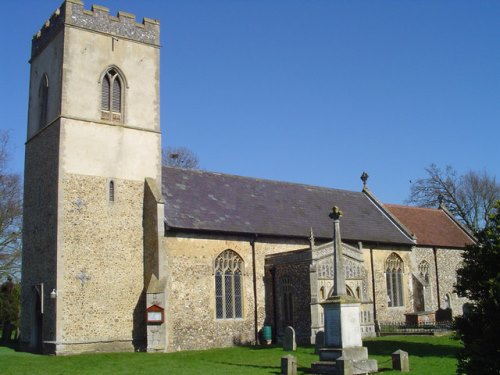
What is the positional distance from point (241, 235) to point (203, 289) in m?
3.47

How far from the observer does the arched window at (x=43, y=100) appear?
2742 cm

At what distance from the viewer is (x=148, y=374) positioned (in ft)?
54.7

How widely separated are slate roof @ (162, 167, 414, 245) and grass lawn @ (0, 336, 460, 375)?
20.9 feet

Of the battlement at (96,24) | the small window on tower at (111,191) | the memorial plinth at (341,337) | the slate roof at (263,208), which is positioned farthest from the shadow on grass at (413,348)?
the battlement at (96,24)

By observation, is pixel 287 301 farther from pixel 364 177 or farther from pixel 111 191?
pixel 364 177

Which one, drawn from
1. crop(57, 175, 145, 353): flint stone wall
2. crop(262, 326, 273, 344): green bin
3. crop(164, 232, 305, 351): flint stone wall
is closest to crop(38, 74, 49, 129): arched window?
crop(57, 175, 145, 353): flint stone wall

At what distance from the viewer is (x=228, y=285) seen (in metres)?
27.5

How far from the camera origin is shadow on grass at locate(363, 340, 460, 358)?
814 inches

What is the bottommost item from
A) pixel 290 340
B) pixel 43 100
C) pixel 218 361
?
pixel 218 361

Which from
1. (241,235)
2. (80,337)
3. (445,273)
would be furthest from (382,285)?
(80,337)

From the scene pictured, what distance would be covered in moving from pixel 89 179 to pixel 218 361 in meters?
10.4

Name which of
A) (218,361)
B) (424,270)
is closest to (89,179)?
(218,361)

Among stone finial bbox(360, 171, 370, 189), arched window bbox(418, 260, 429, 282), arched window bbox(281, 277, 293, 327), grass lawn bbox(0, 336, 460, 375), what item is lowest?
grass lawn bbox(0, 336, 460, 375)

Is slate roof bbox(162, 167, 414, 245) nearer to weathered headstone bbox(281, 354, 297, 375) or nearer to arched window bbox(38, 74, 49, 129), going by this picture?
arched window bbox(38, 74, 49, 129)
